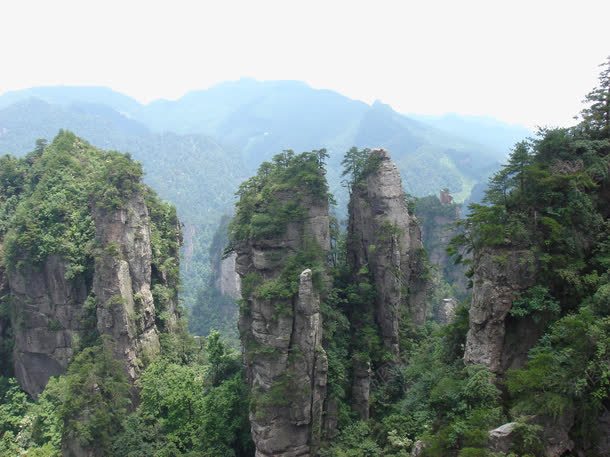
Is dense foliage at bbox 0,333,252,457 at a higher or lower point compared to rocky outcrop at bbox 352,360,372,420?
lower

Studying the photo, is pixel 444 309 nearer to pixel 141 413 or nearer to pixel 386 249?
pixel 386 249

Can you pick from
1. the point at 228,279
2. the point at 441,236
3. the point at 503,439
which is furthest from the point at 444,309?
the point at 228,279

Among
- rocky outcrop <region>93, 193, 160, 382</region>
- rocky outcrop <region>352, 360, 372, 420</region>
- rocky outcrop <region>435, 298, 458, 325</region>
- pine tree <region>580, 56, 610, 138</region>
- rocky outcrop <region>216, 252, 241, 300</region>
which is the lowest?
rocky outcrop <region>216, 252, 241, 300</region>

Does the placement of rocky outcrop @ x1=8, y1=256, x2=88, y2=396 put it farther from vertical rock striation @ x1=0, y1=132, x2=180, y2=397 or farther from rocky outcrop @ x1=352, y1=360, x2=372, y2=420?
rocky outcrop @ x1=352, y1=360, x2=372, y2=420

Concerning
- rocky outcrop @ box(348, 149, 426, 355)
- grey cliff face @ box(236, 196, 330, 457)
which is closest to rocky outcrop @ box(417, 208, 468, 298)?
rocky outcrop @ box(348, 149, 426, 355)

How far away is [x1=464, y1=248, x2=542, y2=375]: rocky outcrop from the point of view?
15.9 metres

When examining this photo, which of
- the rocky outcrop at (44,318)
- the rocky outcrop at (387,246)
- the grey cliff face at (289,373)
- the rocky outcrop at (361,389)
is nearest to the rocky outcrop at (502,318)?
the grey cliff face at (289,373)

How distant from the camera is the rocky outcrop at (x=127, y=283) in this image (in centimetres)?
2895

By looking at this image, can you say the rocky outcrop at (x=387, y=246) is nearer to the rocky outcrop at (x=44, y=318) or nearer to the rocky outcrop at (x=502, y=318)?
the rocky outcrop at (x=502, y=318)

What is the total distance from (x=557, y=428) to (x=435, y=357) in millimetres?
7676

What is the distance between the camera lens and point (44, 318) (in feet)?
106

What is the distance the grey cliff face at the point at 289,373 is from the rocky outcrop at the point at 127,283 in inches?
354

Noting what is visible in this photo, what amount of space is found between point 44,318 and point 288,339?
60.5 feet

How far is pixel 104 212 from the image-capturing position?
30.0 meters
